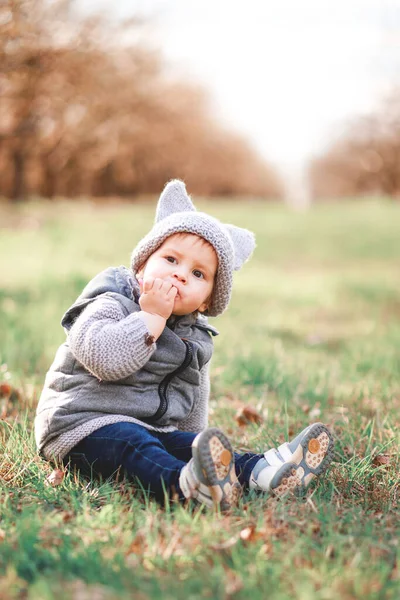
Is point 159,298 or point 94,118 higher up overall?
point 94,118

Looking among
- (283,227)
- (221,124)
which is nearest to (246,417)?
(283,227)

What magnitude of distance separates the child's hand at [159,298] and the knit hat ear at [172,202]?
42 centimetres

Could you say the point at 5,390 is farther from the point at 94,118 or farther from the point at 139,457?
the point at 94,118

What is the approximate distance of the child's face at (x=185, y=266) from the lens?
7.47 feet

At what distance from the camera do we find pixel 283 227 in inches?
541

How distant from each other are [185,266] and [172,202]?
1.22 feet

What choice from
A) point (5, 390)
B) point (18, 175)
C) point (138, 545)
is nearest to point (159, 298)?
point (138, 545)

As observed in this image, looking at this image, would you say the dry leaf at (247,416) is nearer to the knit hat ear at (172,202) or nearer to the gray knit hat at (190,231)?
the gray knit hat at (190,231)

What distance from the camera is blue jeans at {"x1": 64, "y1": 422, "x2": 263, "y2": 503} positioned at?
80.7 inches

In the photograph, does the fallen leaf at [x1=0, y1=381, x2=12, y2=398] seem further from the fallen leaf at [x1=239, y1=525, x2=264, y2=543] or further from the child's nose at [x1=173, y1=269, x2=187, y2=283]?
the fallen leaf at [x1=239, y1=525, x2=264, y2=543]

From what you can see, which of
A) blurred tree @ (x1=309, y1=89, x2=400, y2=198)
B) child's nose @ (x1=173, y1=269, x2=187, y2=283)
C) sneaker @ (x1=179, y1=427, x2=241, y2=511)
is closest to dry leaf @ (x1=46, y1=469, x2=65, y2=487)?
sneaker @ (x1=179, y1=427, x2=241, y2=511)

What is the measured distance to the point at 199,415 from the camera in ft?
8.51

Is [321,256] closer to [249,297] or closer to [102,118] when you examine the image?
[249,297]

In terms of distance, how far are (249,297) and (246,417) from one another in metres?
4.43
